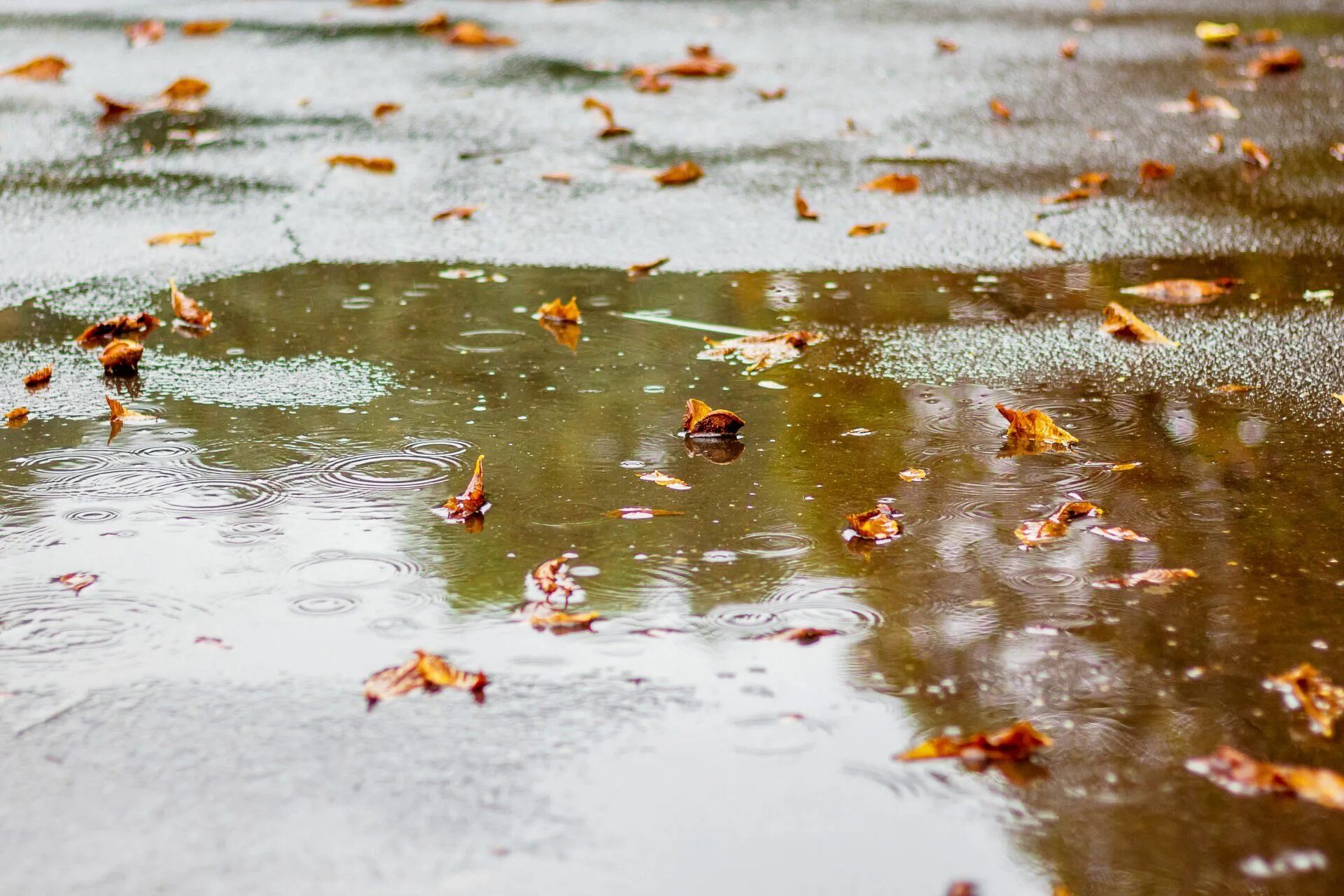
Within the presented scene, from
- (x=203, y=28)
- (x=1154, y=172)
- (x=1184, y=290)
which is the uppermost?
(x=203, y=28)

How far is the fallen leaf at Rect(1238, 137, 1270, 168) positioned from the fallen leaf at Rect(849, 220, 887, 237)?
6.04ft

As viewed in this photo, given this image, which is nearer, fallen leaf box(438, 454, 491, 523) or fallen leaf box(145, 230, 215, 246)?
Answer: fallen leaf box(438, 454, 491, 523)

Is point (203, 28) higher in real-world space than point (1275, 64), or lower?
higher

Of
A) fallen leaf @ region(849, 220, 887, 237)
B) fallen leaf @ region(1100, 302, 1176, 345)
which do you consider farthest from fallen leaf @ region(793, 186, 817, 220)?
fallen leaf @ region(1100, 302, 1176, 345)

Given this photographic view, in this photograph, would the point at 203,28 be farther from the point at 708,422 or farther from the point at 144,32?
the point at 708,422

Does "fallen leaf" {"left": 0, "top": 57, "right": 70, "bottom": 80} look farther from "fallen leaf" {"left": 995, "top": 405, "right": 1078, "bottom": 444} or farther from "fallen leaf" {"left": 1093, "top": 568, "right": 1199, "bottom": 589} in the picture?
"fallen leaf" {"left": 1093, "top": 568, "right": 1199, "bottom": 589}

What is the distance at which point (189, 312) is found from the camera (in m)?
4.31

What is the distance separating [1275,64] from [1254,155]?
62.2 inches

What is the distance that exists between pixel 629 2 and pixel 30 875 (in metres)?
7.60

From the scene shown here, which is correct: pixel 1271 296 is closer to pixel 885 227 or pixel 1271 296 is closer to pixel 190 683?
pixel 885 227

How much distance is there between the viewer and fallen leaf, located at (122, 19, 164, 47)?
309 inches

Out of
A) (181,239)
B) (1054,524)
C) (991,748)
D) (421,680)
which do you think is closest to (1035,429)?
(1054,524)

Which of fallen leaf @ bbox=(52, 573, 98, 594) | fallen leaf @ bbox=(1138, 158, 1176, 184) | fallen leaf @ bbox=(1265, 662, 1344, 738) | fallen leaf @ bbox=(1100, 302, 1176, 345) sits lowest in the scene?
fallen leaf @ bbox=(1100, 302, 1176, 345)

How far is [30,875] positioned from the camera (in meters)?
1.85
